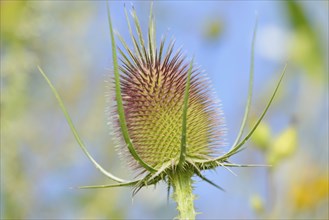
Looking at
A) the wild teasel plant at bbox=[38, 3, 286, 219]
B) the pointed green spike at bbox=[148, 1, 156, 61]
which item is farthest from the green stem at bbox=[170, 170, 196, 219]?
the pointed green spike at bbox=[148, 1, 156, 61]

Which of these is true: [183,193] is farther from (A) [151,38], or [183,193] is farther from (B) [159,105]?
(A) [151,38]

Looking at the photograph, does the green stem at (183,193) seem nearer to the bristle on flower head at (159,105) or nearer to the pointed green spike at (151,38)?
the bristle on flower head at (159,105)

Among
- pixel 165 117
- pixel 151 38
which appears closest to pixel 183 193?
pixel 165 117

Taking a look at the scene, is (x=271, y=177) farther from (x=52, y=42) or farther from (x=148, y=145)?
(x=52, y=42)

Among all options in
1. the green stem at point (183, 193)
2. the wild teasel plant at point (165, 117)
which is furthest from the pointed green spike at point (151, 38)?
the green stem at point (183, 193)

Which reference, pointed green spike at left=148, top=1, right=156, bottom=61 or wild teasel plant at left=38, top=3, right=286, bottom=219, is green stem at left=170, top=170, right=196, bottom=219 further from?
pointed green spike at left=148, top=1, right=156, bottom=61

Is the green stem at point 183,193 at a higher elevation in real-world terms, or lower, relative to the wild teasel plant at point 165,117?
lower

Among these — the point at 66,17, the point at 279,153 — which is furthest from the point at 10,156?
the point at 279,153
